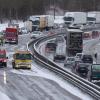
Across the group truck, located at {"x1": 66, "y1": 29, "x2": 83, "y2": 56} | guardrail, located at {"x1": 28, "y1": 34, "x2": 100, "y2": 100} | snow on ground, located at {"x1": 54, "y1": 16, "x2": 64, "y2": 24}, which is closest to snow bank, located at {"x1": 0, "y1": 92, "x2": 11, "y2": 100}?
guardrail, located at {"x1": 28, "y1": 34, "x2": 100, "y2": 100}

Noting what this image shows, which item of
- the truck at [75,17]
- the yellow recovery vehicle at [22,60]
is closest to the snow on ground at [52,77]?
the yellow recovery vehicle at [22,60]

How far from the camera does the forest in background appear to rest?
13506 cm

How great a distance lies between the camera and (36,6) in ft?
486

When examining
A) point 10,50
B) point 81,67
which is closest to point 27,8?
point 10,50

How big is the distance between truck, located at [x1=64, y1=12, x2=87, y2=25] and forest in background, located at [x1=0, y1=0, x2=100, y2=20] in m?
17.7

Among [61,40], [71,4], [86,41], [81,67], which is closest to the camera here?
[81,67]

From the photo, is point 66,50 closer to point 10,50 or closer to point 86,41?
point 10,50

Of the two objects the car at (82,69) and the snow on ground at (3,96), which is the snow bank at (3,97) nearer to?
the snow on ground at (3,96)

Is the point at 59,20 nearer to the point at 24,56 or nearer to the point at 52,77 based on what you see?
the point at 24,56

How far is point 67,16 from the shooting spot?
117938 millimetres

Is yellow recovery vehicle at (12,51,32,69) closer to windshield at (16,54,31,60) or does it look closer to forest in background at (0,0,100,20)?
windshield at (16,54,31,60)

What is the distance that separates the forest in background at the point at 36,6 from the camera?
135062mm

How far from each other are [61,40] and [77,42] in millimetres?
13697

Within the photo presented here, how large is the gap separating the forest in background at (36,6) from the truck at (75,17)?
17697 mm
